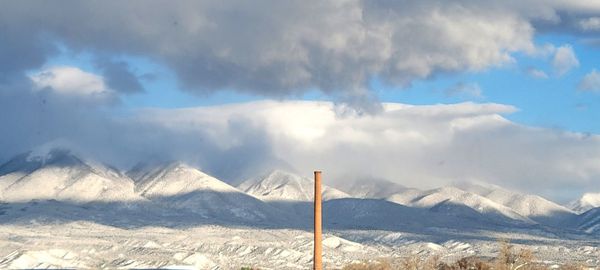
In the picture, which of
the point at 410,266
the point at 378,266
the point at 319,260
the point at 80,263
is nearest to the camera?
the point at 319,260

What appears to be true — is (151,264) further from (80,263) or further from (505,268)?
(505,268)

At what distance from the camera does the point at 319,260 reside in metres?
87.2

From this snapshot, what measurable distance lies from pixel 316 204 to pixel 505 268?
18.4m

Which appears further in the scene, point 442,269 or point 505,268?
point 442,269

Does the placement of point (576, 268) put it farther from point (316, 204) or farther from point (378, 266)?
point (316, 204)

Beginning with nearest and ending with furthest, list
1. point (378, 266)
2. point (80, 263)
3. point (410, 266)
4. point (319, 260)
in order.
A: point (319, 260) < point (378, 266) < point (410, 266) < point (80, 263)

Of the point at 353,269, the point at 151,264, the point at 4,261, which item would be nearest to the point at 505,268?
the point at 353,269

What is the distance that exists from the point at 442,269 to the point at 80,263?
113 meters

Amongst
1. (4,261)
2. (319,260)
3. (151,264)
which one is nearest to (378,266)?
(319,260)

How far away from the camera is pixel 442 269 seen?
326 feet

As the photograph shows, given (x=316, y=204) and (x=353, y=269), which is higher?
(x=316, y=204)

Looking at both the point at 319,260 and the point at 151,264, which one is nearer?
the point at 319,260

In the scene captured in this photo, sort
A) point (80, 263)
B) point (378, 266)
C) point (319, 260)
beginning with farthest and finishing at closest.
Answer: point (80, 263) < point (378, 266) < point (319, 260)

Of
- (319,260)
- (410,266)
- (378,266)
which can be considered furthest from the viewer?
(410,266)
